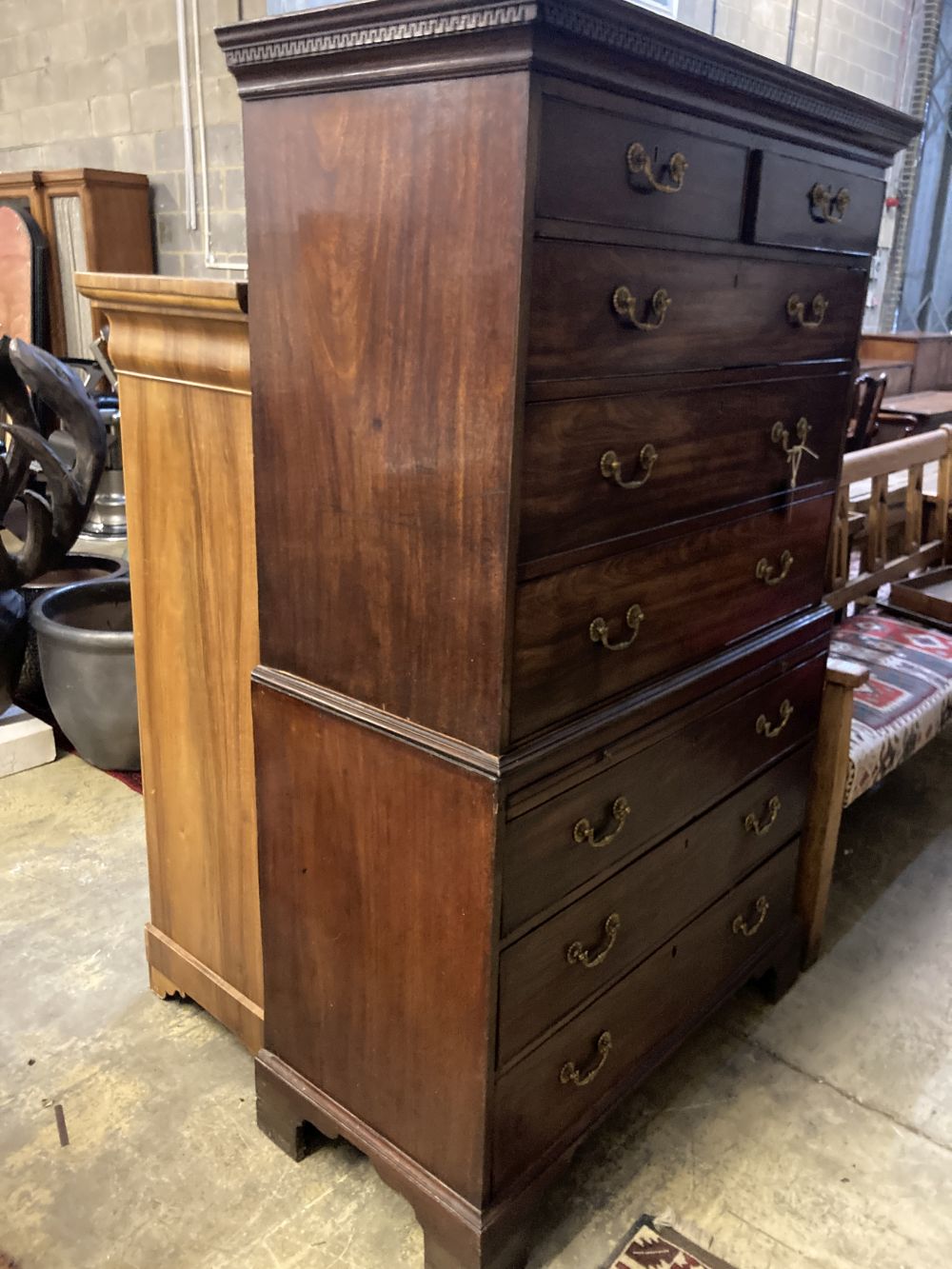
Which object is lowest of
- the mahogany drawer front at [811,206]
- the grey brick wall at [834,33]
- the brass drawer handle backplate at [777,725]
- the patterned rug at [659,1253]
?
the patterned rug at [659,1253]

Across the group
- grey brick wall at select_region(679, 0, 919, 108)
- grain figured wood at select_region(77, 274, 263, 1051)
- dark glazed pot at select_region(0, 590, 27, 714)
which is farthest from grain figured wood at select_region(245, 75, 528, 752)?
grey brick wall at select_region(679, 0, 919, 108)

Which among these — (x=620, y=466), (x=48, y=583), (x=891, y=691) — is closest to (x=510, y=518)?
(x=620, y=466)

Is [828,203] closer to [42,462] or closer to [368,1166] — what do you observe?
[368,1166]

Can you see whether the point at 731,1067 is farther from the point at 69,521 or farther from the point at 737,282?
the point at 69,521

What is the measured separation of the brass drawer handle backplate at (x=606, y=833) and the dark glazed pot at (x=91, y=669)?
1538 millimetres

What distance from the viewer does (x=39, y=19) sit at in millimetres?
5762

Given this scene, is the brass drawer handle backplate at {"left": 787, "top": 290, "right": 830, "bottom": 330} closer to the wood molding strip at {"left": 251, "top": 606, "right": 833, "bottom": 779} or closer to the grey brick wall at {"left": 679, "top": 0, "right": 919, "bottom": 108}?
the wood molding strip at {"left": 251, "top": 606, "right": 833, "bottom": 779}

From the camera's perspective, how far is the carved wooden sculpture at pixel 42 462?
100 inches

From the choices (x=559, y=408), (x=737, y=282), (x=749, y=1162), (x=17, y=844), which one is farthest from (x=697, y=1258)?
(x=17, y=844)

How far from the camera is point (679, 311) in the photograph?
1271mm

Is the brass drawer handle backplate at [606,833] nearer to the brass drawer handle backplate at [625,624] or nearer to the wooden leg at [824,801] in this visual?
the brass drawer handle backplate at [625,624]

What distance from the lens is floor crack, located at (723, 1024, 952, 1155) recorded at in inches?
68.6

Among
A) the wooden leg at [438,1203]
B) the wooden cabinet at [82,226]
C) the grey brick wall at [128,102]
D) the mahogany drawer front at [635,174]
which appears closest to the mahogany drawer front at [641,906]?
the wooden leg at [438,1203]

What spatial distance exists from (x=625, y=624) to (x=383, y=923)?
0.51 metres
